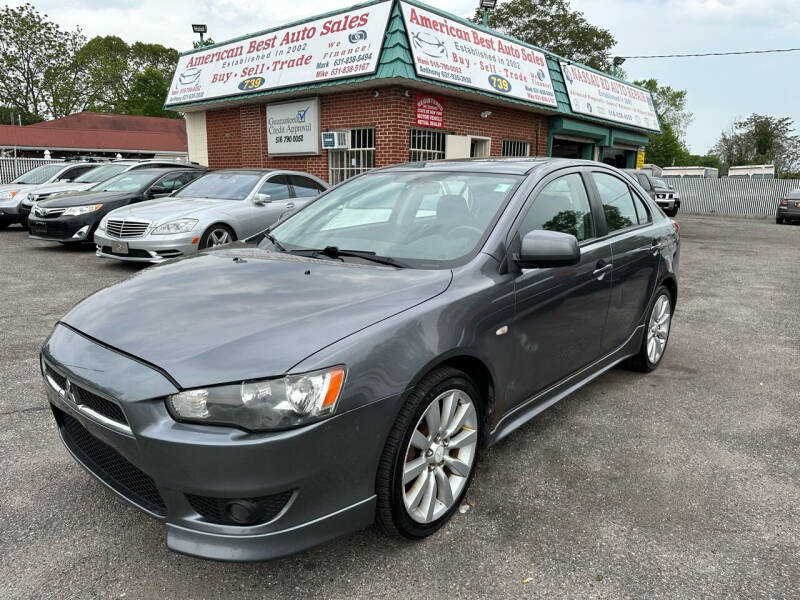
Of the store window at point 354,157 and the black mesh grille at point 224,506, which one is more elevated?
the store window at point 354,157

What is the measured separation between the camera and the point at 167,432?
1.87 meters

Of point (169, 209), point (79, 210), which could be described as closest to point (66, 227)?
point (79, 210)

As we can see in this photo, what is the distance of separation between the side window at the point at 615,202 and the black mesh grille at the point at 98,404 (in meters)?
3.03

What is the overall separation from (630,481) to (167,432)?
88.9 inches

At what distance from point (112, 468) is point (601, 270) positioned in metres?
2.77

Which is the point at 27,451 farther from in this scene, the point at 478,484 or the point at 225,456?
the point at 478,484

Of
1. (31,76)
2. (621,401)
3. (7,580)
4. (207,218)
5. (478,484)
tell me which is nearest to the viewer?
(7,580)

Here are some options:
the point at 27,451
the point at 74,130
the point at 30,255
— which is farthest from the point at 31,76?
the point at 27,451

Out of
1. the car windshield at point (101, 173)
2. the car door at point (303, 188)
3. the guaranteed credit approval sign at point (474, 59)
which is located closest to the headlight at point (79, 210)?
the car windshield at point (101, 173)

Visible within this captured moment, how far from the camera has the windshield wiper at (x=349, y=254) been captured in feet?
9.14

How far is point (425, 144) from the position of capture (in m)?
12.8

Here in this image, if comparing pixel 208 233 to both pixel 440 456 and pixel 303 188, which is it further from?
pixel 440 456

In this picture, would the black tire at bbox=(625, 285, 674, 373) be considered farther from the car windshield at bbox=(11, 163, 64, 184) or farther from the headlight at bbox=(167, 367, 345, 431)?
the car windshield at bbox=(11, 163, 64, 184)

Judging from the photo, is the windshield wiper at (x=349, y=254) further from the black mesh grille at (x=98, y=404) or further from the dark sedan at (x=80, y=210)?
the dark sedan at (x=80, y=210)
